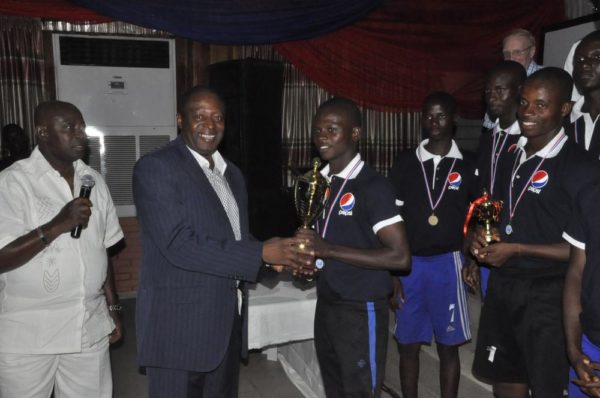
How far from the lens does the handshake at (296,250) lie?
2105mm

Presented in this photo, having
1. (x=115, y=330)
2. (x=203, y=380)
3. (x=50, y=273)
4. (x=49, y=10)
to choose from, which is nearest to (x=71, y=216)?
(x=50, y=273)

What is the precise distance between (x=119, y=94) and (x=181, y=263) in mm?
3987

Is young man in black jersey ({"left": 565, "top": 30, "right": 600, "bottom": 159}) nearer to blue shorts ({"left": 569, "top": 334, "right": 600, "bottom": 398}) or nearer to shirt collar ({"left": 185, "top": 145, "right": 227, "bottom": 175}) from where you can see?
blue shorts ({"left": 569, "top": 334, "right": 600, "bottom": 398})

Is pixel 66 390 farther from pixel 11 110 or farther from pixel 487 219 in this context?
pixel 11 110

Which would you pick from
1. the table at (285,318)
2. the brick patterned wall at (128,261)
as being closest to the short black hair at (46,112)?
the table at (285,318)

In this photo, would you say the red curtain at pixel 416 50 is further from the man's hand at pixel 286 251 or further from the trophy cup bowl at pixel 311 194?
the man's hand at pixel 286 251

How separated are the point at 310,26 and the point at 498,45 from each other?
2.34 meters

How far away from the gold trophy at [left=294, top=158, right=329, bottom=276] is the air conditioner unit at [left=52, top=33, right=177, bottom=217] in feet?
12.3

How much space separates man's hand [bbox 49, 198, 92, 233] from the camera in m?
2.17

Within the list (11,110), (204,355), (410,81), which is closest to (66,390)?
(204,355)

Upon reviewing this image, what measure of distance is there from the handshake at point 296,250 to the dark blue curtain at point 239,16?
350 cm

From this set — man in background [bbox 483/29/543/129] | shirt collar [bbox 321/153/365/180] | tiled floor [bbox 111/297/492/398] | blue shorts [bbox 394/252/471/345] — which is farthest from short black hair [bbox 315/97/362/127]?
tiled floor [bbox 111/297/492/398]

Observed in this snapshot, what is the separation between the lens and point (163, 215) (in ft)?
6.51

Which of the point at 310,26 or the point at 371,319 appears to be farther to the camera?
the point at 310,26
